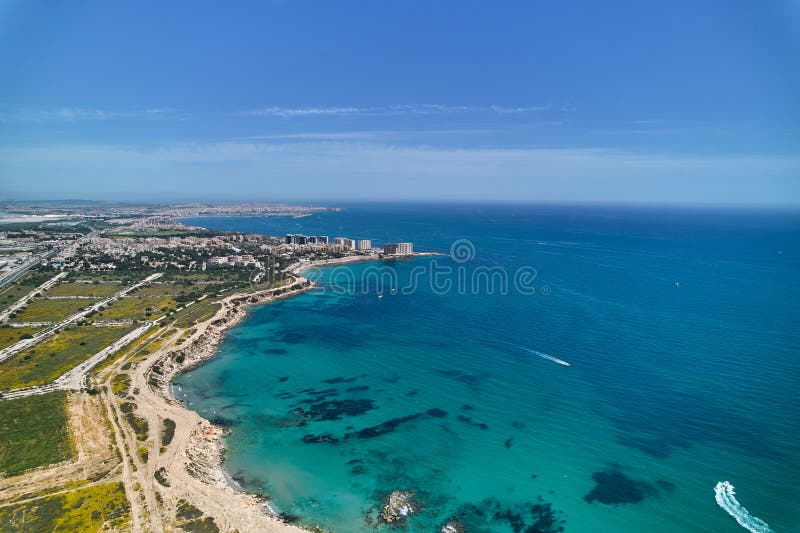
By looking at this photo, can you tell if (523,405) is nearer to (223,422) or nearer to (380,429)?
(380,429)

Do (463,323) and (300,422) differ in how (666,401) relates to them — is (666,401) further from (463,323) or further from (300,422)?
(300,422)

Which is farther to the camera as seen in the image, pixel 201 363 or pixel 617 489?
pixel 201 363

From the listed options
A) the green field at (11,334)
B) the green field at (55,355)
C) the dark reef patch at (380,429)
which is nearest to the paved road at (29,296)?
the green field at (11,334)

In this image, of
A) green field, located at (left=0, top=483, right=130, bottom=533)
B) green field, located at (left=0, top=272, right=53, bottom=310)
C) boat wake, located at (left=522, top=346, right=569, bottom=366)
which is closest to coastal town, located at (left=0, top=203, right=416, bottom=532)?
green field, located at (left=0, top=483, right=130, bottom=533)

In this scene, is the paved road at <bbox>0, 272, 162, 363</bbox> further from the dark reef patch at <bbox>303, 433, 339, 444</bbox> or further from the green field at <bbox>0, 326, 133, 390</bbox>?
the dark reef patch at <bbox>303, 433, 339, 444</bbox>

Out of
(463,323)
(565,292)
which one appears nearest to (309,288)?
(463,323)

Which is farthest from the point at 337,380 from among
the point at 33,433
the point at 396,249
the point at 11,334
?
the point at 396,249
